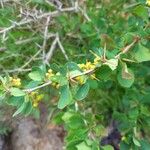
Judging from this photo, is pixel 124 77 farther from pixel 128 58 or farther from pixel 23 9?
pixel 23 9

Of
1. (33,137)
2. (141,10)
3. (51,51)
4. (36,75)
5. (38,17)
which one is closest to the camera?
(36,75)

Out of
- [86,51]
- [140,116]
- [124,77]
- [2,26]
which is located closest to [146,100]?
[140,116]

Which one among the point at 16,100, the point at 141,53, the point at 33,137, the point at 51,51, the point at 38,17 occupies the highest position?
the point at 141,53

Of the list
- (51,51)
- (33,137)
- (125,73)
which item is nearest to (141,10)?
(125,73)

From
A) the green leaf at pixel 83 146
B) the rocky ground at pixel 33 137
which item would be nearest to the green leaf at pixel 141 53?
the green leaf at pixel 83 146

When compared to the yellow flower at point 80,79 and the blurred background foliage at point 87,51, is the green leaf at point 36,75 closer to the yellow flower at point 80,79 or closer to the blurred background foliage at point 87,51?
the yellow flower at point 80,79

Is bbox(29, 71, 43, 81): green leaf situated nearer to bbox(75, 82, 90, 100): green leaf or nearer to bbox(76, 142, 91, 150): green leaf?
bbox(75, 82, 90, 100): green leaf

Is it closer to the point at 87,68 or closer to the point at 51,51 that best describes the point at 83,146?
the point at 87,68
